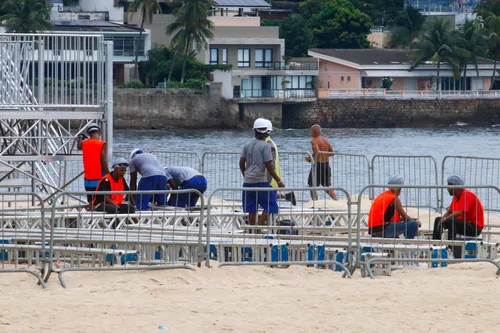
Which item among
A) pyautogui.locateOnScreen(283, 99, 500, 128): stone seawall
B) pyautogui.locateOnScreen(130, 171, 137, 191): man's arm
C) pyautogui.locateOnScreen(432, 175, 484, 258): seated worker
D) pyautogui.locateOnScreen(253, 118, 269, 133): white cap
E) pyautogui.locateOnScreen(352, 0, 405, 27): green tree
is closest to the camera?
pyautogui.locateOnScreen(432, 175, 484, 258): seated worker

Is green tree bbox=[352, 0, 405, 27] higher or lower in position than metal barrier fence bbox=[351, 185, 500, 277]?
higher

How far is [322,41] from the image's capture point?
98750 mm

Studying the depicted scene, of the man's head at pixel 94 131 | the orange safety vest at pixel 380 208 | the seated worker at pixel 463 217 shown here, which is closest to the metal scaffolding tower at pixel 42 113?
the man's head at pixel 94 131

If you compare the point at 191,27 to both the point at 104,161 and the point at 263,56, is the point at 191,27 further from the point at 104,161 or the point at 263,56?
the point at 104,161

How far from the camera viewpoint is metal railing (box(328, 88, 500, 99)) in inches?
3669

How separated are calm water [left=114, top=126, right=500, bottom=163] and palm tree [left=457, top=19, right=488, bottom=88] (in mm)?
9711

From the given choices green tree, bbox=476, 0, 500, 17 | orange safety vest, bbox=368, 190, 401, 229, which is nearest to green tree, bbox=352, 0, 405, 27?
Result: green tree, bbox=476, 0, 500, 17

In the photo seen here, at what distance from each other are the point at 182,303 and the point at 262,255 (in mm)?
2398

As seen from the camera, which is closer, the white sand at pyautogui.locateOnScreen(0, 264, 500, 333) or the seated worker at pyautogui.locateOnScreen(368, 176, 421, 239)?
the white sand at pyautogui.locateOnScreen(0, 264, 500, 333)

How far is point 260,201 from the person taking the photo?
14.5 metres

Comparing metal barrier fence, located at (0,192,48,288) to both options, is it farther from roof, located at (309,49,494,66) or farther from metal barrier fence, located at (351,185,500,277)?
roof, located at (309,49,494,66)

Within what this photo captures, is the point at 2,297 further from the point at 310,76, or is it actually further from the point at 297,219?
the point at 310,76

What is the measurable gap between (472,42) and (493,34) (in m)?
2.66

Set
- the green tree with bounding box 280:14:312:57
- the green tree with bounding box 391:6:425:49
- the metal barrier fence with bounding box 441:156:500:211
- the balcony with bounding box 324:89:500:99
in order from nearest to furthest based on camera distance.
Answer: the metal barrier fence with bounding box 441:156:500:211, the balcony with bounding box 324:89:500:99, the green tree with bounding box 280:14:312:57, the green tree with bounding box 391:6:425:49
